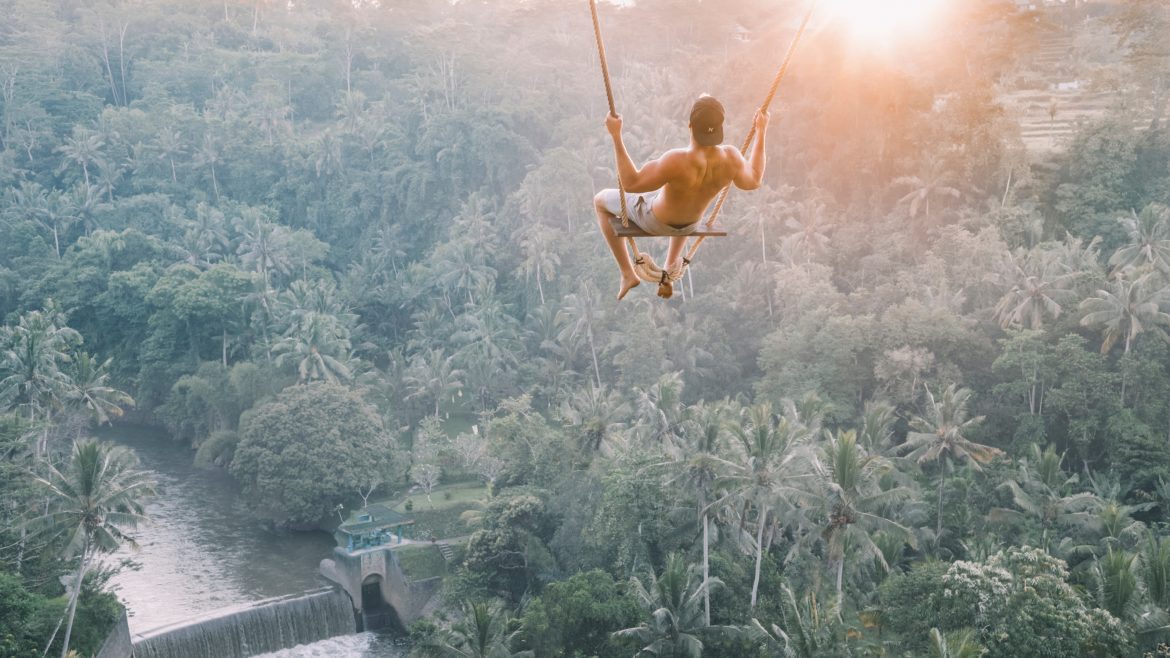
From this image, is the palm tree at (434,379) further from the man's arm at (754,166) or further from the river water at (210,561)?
the man's arm at (754,166)

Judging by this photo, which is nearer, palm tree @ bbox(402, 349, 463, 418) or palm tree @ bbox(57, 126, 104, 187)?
palm tree @ bbox(402, 349, 463, 418)

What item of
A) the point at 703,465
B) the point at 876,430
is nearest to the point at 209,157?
the point at 703,465

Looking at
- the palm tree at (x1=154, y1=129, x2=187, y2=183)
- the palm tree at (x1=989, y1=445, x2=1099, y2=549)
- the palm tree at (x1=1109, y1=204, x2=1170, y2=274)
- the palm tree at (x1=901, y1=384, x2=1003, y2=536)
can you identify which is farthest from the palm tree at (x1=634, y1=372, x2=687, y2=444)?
the palm tree at (x1=154, y1=129, x2=187, y2=183)

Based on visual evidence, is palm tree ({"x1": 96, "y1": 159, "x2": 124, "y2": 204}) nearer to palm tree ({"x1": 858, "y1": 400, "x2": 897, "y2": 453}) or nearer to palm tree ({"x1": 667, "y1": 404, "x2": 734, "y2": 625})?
palm tree ({"x1": 667, "y1": 404, "x2": 734, "y2": 625})

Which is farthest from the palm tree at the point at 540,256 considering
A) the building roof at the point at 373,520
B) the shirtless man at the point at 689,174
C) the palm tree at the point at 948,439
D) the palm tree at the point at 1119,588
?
the shirtless man at the point at 689,174

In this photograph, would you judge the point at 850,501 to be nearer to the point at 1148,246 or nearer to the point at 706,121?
the point at 1148,246

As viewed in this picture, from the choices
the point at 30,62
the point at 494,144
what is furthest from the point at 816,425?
the point at 30,62
